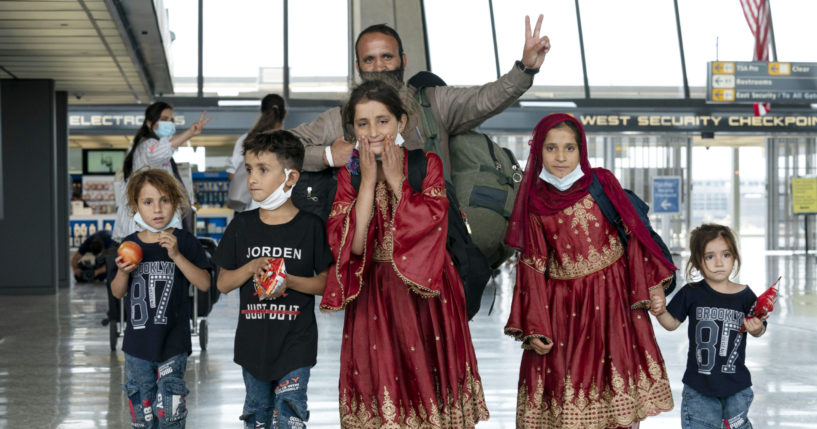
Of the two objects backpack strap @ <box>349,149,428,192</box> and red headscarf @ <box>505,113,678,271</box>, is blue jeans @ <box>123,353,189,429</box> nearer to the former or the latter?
backpack strap @ <box>349,149,428,192</box>

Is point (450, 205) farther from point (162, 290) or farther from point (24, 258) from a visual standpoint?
point (24, 258)

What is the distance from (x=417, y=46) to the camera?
1702 centimetres

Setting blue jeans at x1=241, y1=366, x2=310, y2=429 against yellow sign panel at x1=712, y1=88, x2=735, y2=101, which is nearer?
blue jeans at x1=241, y1=366, x2=310, y2=429

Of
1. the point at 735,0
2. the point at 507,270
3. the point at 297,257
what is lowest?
the point at 507,270

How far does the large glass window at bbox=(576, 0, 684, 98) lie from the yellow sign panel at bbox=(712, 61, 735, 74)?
1.47 metres

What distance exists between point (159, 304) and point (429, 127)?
1211 mm

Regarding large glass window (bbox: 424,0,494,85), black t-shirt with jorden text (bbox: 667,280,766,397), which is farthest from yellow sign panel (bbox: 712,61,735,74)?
black t-shirt with jorden text (bbox: 667,280,766,397)

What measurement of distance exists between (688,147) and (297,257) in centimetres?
1697

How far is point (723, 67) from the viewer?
1639 centimetres

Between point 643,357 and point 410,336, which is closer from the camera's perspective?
point 410,336

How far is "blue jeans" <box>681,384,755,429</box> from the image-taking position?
121 inches

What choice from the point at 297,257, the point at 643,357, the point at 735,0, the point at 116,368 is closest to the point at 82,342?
the point at 116,368

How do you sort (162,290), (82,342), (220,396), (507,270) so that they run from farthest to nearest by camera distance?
(507,270), (82,342), (220,396), (162,290)

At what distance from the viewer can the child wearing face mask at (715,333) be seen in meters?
3.08
